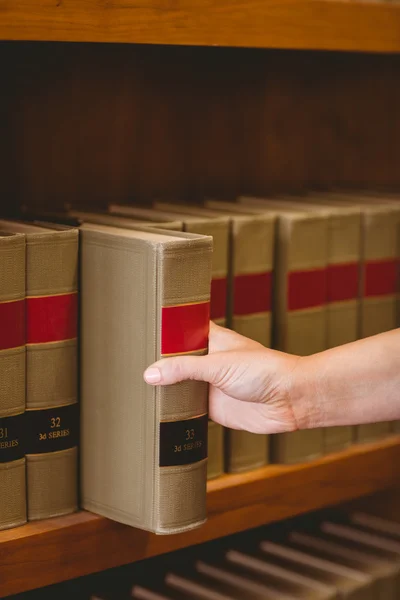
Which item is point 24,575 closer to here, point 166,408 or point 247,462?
point 166,408

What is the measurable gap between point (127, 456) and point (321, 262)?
0.37 m

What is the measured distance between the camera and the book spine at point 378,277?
1.29 meters

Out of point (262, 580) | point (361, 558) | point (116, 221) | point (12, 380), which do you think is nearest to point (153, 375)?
point (12, 380)

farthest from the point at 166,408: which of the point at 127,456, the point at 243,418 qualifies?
the point at 243,418

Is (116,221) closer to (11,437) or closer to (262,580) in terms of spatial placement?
(11,437)

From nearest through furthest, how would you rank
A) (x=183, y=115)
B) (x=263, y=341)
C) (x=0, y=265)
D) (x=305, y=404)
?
(x=0, y=265) → (x=305, y=404) → (x=263, y=341) → (x=183, y=115)

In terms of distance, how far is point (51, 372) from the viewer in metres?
0.99

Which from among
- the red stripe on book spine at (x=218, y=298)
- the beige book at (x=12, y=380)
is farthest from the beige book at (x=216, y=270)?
the beige book at (x=12, y=380)

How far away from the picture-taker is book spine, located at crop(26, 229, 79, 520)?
0.97 m

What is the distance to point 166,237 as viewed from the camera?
0.97 meters

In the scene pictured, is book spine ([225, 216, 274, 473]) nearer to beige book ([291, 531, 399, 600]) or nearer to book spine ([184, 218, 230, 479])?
book spine ([184, 218, 230, 479])

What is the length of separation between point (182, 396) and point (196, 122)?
600 millimetres

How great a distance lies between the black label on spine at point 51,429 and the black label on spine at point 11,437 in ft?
0.04

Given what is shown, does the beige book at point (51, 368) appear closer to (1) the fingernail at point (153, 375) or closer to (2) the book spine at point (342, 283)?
(1) the fingernail at point (153, 375)
